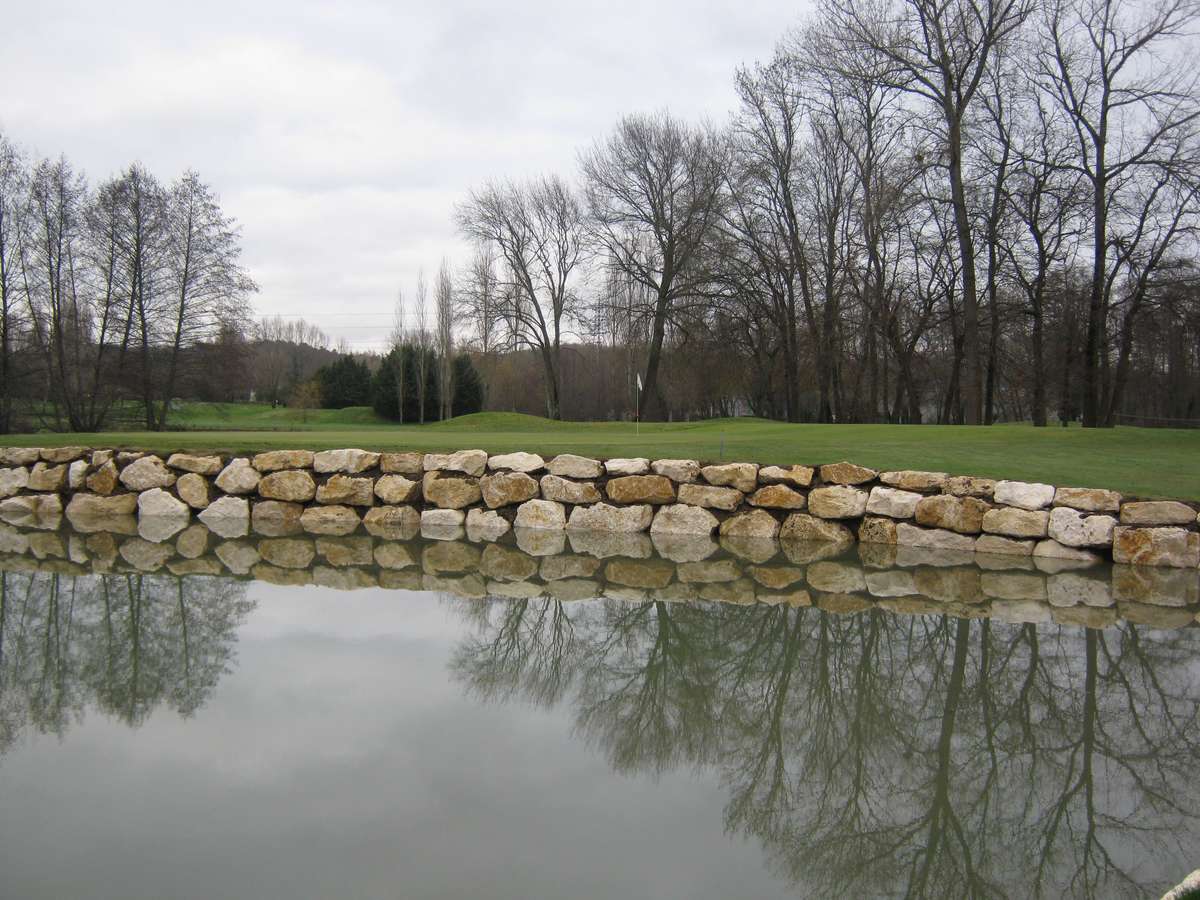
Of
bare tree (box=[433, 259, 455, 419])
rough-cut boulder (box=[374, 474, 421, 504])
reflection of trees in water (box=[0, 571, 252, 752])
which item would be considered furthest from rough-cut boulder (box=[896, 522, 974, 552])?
bare tree (box=[433, 259, 455, 419])

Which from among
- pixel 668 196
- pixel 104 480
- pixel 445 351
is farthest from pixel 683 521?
pixel 445 351

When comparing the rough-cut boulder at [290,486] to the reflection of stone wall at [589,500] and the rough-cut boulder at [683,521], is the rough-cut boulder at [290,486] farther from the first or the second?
the rough-cut boulder at [683,521]

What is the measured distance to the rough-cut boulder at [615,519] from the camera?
1040 cm

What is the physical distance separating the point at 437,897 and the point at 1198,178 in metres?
21.6

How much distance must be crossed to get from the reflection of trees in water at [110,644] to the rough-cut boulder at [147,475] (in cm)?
433

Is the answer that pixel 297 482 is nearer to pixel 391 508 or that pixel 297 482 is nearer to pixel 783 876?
pixel 391 508

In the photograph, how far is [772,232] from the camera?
28750mm

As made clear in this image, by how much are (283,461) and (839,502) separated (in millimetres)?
7113

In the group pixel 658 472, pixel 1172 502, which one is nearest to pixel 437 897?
pixel 658 472

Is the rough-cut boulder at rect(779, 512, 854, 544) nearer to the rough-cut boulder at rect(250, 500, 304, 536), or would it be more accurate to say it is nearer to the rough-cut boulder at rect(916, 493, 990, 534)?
the rough-cut boulder at rect(916, 493, 990, 534)

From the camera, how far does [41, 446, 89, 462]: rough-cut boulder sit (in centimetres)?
1198

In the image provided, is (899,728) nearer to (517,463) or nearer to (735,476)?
(735,476)

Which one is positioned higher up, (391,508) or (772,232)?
(772,232)

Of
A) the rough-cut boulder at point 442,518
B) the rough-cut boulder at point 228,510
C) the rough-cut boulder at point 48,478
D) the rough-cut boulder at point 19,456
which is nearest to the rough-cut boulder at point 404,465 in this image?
the rough-cut boulder at point 442,518
